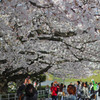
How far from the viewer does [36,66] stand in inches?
575

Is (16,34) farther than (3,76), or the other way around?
(3,76)

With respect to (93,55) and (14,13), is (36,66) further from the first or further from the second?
(14,13)

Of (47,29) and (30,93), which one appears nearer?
(30,93)

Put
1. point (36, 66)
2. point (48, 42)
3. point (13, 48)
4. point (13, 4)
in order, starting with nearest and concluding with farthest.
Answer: point (13, 4)
point (13, 48)
point (48, 42)
point (36, 66)

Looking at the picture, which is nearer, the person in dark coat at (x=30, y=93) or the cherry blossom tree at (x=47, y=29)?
the person in dark coat at (x=30, y=93)

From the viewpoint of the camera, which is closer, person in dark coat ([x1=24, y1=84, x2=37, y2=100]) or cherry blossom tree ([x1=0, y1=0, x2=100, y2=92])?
person in dark coat ([x1=24, y1=84, x2=37, y2=100])

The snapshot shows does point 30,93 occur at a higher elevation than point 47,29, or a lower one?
lower

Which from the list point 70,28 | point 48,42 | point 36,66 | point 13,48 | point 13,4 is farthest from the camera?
point 36,66

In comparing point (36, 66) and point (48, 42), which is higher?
point (48, 42)

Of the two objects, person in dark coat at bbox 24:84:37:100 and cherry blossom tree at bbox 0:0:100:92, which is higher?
cherry blossom tree at bbox 0:0:100:92

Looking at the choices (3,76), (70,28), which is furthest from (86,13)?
(3,76)

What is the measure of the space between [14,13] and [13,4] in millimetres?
484

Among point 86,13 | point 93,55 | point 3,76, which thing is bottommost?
point 3,76

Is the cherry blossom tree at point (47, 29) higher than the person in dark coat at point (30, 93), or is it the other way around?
the cherry blossom tree at point (47, 29)
